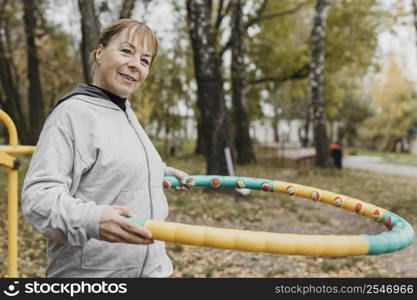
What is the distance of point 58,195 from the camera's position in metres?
1.61

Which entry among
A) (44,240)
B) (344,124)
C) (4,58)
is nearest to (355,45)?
(4,58)

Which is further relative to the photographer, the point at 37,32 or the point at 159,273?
the point at 37,32

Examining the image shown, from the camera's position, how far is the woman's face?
1.99 metres

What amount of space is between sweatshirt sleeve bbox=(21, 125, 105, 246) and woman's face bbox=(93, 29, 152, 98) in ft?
1.19

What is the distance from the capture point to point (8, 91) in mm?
16422

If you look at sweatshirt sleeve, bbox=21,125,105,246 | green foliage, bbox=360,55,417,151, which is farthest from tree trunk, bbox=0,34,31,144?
green foliage, bbox=360,55,417,151

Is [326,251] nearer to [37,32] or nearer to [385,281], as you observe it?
[385,281]

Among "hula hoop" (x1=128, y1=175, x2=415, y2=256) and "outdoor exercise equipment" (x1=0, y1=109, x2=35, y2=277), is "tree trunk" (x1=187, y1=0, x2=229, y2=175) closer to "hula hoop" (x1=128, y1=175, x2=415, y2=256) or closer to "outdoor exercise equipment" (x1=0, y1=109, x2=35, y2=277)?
"outdoor exercise equipment" (x1=0, y1=109, x2=35, y2=277)

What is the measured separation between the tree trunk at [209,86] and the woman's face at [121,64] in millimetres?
8043

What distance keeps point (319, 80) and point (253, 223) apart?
9927 mm

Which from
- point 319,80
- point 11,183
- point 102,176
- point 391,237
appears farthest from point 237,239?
point 319,80

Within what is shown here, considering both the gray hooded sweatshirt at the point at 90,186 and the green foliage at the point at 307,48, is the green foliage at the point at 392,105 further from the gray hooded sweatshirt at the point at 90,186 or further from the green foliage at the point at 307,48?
the gray hooded sweatshirt at the point at 90,186

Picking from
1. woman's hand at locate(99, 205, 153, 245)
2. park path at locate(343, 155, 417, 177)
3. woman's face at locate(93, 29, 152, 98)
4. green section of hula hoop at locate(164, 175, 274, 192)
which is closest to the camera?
woman's hand at locate(99, 205, 153, 245)

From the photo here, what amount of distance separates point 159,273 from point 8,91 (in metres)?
16.1
